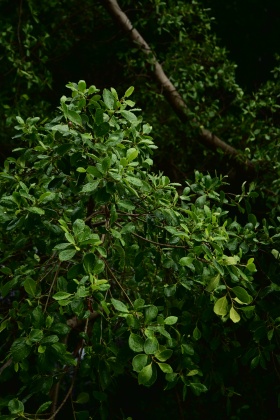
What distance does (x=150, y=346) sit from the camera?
1.49m

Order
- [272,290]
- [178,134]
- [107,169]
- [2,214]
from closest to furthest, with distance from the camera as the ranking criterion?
[107,169] < [2,214] < [272,290] < [178,134]

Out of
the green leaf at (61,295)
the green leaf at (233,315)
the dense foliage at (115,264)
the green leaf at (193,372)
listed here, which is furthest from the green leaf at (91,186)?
the green leaf at (193,372)

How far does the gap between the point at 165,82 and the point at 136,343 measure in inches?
122

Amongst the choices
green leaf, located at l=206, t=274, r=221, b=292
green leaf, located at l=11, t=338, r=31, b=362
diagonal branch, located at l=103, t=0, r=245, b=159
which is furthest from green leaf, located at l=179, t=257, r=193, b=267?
diagonal branch, located at l=103, t=0, r=245, b=159

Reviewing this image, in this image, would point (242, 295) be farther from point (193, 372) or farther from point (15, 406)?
point (15, 406)

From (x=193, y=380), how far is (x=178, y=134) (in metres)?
3.02

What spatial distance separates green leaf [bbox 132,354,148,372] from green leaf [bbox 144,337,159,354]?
19mm

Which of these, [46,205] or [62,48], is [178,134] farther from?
[46,205]

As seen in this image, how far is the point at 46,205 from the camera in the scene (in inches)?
69.4

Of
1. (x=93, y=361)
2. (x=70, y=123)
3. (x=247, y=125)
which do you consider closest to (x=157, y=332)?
(x=93, y=361)

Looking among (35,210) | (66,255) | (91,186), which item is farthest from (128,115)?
(66,255)

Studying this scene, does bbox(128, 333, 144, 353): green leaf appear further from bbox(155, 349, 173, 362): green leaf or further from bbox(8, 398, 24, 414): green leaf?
bbox(8, 398, 24, 414): green leaf

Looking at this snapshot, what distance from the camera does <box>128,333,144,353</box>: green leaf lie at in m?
1.50

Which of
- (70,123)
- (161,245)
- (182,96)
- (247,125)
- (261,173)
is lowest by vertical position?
(261,173)
